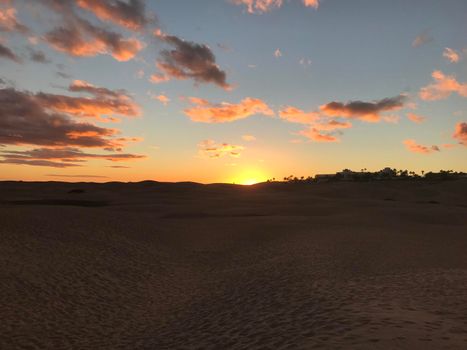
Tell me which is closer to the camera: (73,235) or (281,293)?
(281,293)

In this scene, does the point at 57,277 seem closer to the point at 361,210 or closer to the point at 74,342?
the point at 74,342

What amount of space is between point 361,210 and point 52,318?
2245 cm

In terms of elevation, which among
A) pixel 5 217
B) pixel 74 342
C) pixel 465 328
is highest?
pixel 5 217

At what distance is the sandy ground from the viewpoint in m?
7.29

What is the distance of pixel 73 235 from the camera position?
15711 millimetres

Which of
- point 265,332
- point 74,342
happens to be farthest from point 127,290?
point 265,332

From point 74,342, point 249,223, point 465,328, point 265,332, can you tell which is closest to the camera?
point 465,328

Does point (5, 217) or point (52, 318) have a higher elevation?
point (5, 217)

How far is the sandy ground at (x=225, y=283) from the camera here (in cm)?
729

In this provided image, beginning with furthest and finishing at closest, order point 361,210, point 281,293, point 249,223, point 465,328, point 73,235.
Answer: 1. point 361,210
2. point 249,223
3. point 73,235
4. point 281,293
5. point 465,328

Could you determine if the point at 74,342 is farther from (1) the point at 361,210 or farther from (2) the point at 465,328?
(1) the point at 361,210

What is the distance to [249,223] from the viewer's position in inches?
861

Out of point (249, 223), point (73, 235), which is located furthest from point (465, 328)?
point (249, 223)

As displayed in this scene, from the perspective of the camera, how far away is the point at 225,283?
11.8 metres
